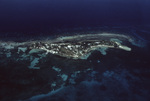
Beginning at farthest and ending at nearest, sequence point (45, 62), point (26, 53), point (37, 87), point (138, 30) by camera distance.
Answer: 1. point (138, 30)
2. point (26, 53)
3. point (45, 62)
4. point (37, 87)

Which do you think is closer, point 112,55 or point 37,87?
point 37,87

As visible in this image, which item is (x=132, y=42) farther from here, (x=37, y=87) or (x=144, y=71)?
(x=37, y=87)

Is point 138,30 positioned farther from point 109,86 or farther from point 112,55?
point 109,86

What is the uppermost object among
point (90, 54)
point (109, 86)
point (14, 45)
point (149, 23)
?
point (149, 23)

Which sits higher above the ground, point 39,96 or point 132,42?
point 132,42

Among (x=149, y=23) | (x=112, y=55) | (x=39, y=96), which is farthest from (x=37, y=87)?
(x=149, y=23)

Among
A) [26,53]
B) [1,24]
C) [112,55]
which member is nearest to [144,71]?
[112,55]

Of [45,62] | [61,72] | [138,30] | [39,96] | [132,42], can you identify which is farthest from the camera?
[138,30]

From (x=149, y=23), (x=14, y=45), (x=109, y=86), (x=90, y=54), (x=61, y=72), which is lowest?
(x=109, y=86)

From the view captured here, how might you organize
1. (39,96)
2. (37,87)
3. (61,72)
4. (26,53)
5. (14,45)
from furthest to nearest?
1. (14,45)
2. (26,53)
3. (61,72)
4. (37,87)
5. (39,96)
